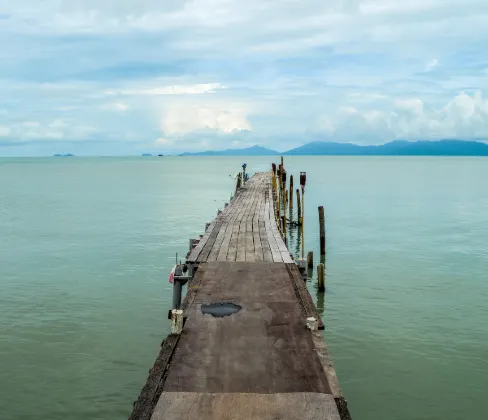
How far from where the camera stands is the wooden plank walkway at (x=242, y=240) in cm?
1652

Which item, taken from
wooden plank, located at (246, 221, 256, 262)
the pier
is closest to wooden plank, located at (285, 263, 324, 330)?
the pier

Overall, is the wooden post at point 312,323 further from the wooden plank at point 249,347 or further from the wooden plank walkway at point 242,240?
the wooden plank walkway at point 242,240

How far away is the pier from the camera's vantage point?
716 centimetres

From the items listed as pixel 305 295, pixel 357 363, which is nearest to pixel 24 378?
pixel 305 295

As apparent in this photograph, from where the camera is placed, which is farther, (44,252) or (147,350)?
(44,252)

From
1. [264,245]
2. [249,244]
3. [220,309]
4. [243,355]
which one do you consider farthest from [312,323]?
[249,244]

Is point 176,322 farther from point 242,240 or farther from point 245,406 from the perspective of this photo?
point 242,240

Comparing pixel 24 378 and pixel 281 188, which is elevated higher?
pixel 281 188

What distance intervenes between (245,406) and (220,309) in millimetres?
4204

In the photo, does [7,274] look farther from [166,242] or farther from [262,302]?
[262,302]

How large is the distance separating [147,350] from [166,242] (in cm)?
1805

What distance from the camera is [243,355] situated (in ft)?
29.1

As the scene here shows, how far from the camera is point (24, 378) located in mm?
13117

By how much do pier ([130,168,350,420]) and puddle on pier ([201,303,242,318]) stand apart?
0.07 feet
